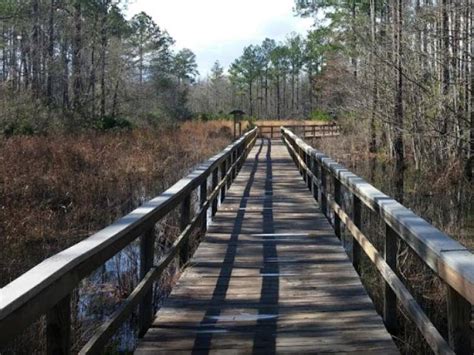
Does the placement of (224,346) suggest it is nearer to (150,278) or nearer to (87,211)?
(150,278)

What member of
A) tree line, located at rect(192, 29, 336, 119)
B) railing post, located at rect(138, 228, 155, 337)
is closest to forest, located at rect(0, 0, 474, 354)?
railing post, located at rect(138, 228, 155, 337)

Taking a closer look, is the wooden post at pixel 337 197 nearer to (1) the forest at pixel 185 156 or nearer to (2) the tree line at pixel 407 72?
(1) the forest at pixel 185 156

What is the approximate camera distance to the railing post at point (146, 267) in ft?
13.1

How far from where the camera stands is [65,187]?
491 inches

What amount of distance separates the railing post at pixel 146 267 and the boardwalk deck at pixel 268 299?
84mm

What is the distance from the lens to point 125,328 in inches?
218

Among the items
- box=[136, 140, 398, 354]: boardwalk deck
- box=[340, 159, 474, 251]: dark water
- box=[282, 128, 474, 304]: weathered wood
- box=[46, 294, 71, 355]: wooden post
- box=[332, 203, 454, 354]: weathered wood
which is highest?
box=[282, 128, 474, 304]: weathered wood

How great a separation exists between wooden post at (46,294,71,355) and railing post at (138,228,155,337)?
5.20 feet

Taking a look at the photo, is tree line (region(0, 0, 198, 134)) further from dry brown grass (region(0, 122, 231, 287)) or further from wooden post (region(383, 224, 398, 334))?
wooden post (region(383, 224, 398, 334))

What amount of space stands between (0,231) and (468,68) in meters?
11.9

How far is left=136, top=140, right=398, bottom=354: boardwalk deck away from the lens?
3805 millimetres

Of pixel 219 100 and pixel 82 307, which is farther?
pixel 219 100

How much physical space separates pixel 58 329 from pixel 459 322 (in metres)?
1.72

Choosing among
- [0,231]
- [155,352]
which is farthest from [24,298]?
[0,231]
